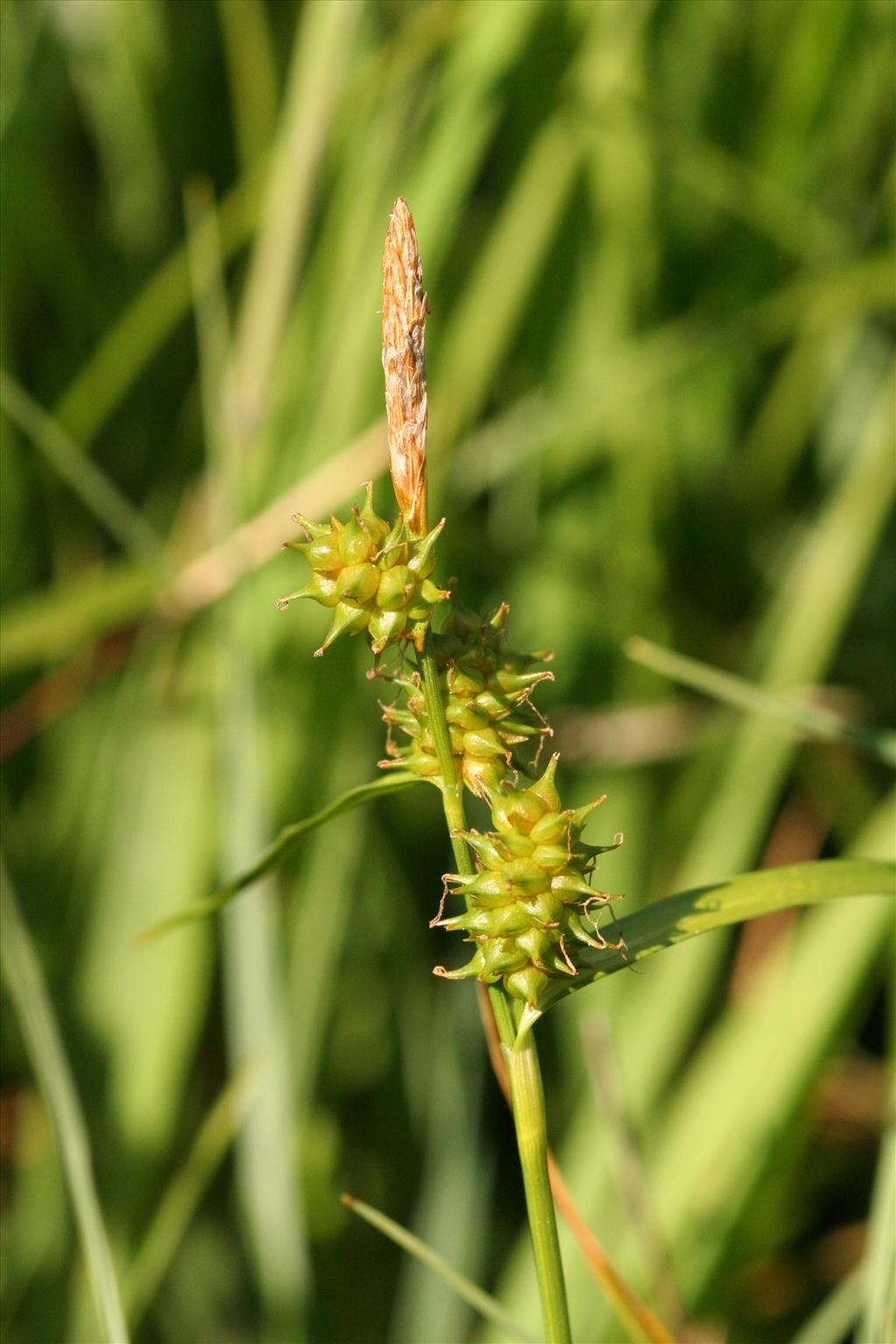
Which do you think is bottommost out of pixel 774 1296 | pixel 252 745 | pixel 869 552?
pixel 774 1296

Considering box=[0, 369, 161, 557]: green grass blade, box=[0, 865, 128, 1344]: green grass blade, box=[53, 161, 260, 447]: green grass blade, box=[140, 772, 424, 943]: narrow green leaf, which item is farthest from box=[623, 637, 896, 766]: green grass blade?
box=[53, 161, 260, 447]: green grass blade

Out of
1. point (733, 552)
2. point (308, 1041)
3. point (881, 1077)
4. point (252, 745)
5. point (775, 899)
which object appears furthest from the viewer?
point (733, 552)

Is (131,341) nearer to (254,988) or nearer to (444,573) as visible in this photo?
(444,573)

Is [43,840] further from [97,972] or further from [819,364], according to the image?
[819,364]

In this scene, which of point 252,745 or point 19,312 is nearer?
point 252,745

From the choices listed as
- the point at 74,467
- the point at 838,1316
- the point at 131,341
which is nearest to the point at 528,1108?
the point at 838,1316

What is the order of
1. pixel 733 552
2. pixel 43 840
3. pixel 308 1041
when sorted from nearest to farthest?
1. pixel 308 1041
2. pixel 43 840
3. pixel 733 552

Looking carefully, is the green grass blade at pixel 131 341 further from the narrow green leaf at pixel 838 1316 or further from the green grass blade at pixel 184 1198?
the narrow green leaf at pixel 838 1316

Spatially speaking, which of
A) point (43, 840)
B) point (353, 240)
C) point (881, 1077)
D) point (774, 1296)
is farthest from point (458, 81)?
point (774, 1296)
